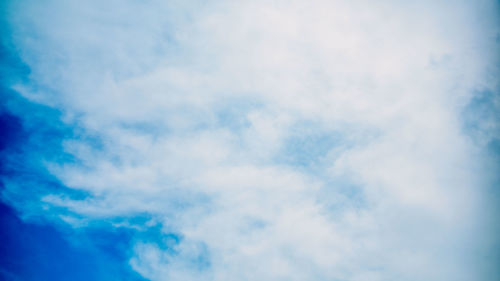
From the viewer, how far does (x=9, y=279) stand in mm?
→ 19625

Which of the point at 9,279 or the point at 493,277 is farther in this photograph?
the point at 9,279

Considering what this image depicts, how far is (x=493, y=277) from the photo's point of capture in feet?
23.7

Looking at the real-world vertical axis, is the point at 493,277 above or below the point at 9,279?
below

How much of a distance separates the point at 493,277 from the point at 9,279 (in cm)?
2378
